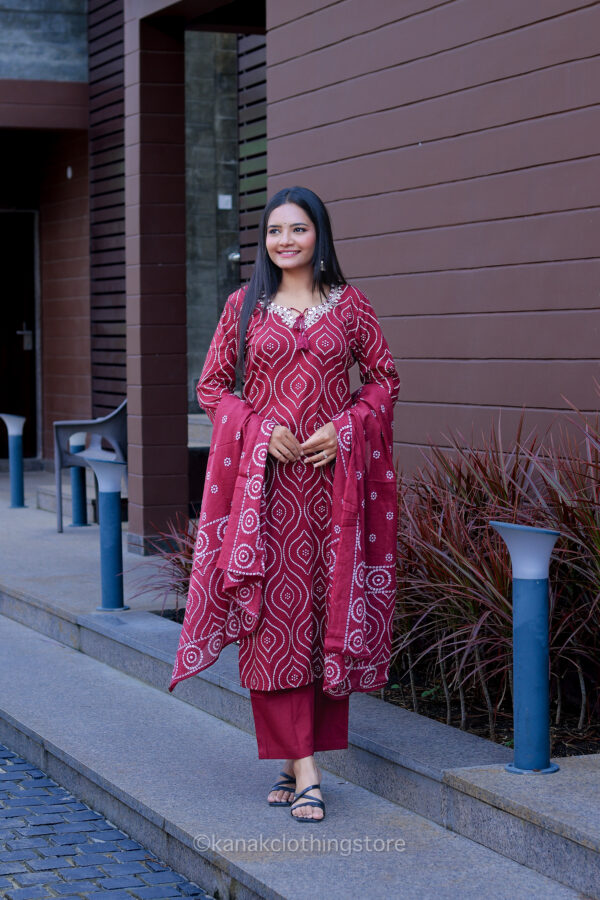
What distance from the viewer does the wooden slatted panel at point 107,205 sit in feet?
40.7

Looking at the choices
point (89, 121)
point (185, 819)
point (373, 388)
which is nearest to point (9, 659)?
point (185, 819)

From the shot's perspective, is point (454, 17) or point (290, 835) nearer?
point (290, 835)

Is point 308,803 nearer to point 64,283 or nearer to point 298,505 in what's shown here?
point 298,505

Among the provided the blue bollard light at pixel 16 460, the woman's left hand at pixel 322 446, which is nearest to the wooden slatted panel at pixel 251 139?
the blue bollard light at pixel 16 460

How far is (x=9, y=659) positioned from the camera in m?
6.31

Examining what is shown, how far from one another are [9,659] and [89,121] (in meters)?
7.87

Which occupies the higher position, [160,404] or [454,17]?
[454,17]

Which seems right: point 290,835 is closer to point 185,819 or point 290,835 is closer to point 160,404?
point 185,819

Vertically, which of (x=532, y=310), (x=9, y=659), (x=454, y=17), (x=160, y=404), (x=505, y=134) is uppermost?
(x=454, y=17)

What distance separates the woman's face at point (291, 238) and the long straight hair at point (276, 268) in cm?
2

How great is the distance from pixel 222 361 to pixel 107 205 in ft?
29.8

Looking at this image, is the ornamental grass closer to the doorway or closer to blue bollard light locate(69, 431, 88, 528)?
blue bollard light locate(69, 431, 88, 528)

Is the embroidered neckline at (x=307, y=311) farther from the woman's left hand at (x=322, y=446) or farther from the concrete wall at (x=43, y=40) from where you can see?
the concrete wall at (x=43, y=40)

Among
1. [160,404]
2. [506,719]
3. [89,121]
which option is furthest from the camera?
[89,121]
